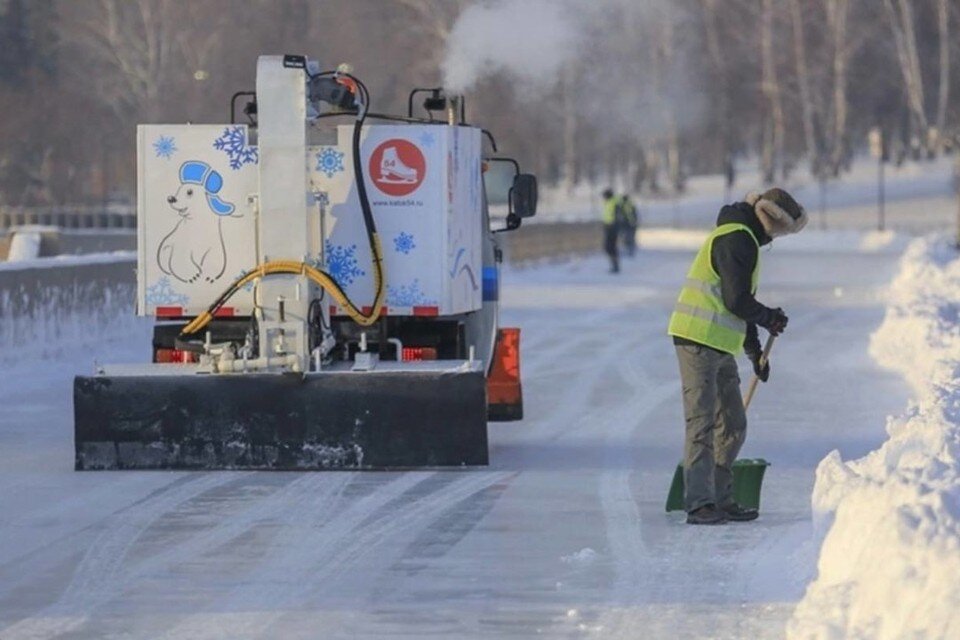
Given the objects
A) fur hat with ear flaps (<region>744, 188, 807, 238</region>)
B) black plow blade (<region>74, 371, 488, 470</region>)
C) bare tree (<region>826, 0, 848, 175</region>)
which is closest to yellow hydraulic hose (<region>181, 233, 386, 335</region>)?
black plow blade (<region>74, 371, 488, 470</region>)

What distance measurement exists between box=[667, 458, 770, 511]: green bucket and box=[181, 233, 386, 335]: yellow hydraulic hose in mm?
2797

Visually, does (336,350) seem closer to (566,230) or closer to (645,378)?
(645,378)

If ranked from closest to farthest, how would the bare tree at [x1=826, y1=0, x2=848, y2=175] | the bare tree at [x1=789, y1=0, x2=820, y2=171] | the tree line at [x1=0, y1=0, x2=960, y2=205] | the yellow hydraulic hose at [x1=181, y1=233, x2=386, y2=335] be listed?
the yellow hydraulic hose at [x1=181, y1=233, x2=386, y2=335] < the tree line at [x1=0, y1=0, x2=960, y2=205] < the bare tree at [x1=826, y1=0, x2=848, y2=175] < the bare tree at [x1=789, y1=0, x2=820, y2=171]

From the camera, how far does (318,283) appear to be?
13148mm

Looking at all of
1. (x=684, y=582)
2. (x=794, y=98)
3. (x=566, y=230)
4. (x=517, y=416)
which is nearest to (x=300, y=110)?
(x=517, y=416)

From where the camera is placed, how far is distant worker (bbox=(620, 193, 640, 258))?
4497cm

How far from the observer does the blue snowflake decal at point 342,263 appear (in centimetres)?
1355

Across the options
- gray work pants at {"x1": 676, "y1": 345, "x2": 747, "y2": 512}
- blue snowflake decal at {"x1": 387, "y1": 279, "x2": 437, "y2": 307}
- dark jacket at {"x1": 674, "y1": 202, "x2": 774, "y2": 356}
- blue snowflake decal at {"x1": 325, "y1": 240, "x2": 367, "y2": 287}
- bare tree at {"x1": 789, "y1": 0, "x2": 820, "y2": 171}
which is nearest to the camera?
dark jacket at {"x1": 674, "y1": 202, "x2": 774, "y2": 356}

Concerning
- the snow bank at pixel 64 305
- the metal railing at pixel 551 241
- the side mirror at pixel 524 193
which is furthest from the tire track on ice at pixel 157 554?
the metal railing at pixel 551 241

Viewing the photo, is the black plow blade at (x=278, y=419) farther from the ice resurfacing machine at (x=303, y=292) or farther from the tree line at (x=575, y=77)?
the tree line at (x=575, y=77)

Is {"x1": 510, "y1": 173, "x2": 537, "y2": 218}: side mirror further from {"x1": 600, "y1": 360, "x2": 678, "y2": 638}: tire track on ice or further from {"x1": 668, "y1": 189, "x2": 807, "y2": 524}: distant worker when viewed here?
{"x1": 668, "y1": 189, "x2": 807, "y2": 524}: distant worker

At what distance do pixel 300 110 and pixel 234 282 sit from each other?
1.21m

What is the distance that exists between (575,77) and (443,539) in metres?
63.1

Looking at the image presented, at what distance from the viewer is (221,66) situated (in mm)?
72688
